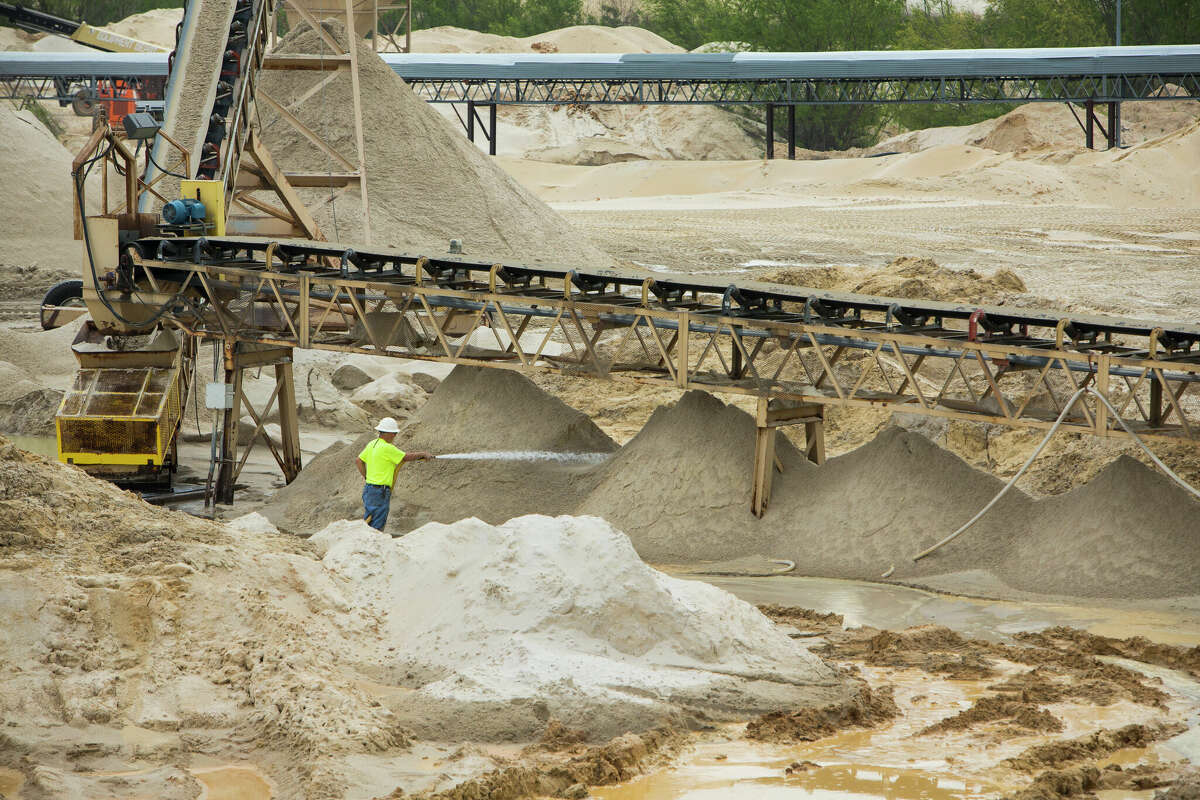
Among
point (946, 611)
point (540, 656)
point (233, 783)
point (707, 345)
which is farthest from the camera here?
point (707, 345)

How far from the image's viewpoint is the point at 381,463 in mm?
13641

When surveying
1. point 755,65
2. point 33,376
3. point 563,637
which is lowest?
point 33,376

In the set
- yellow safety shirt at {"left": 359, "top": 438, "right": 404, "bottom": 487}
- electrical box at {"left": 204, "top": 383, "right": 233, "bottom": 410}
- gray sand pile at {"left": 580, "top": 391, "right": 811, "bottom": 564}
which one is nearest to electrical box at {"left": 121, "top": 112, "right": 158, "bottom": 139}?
electrical box at {"left": 204, "top": 383, "right": 233, "bottom": 410}

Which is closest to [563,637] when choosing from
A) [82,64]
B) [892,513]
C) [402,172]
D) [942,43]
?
[892,513]

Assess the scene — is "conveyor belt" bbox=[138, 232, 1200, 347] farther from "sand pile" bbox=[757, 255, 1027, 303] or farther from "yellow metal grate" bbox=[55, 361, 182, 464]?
"sand pile" bbox=[757, 255, 1027, 303]

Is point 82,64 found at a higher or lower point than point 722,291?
higher

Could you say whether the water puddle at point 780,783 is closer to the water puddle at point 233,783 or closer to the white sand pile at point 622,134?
the water puddle at point 233,783

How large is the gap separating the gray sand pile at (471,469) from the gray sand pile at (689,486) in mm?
667

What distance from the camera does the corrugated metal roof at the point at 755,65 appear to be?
129 feet

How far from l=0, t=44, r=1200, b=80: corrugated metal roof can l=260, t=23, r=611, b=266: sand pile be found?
644 inches

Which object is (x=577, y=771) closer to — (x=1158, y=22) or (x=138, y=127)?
(x=138, y=127)

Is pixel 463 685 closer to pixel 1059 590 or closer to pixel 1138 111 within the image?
pixel 1059 590

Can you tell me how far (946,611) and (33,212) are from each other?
28.1 metres

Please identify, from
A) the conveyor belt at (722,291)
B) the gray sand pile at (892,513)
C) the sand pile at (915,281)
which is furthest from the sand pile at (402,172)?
the gray sand pile at (892,513)
